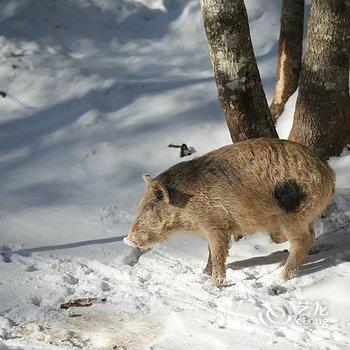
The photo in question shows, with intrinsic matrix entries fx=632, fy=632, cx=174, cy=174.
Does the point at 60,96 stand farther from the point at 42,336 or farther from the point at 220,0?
the point at 42,336

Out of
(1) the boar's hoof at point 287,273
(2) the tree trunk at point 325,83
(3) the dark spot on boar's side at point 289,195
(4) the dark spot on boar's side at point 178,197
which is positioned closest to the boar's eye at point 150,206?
(4) the dark spot on boar's side at point 178,197

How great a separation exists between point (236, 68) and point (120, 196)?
2184 mm

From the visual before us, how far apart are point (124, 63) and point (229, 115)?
485 cm

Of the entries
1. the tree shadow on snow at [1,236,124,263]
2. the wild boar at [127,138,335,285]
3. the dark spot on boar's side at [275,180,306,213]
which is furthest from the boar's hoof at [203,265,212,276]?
the tree shadow on snow at [1,236,124,263]

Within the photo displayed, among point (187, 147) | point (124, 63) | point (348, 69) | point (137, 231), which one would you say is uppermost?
point (124, 63)

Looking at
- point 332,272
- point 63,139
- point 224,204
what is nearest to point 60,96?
point 63,139

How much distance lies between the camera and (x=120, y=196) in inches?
288

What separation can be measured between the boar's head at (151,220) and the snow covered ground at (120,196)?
0.97 feet

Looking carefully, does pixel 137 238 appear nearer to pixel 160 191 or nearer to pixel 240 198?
pixel 160 191

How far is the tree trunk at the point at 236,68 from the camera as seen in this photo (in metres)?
5.93

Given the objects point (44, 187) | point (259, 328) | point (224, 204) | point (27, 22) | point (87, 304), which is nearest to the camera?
point (259, 328)

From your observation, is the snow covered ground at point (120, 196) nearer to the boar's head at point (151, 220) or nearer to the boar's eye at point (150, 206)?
the boar's head at point (151, 220)

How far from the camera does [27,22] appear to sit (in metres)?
11.7

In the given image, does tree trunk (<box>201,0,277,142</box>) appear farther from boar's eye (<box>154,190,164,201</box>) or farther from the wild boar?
boar's eye (<box>154,190,164,201</box>)
